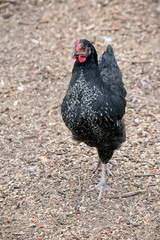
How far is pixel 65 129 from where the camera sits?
19.9 ft

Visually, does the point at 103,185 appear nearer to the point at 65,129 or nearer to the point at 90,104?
the point at 90,104

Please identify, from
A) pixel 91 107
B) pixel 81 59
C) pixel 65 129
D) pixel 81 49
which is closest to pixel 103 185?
pixel 91 107

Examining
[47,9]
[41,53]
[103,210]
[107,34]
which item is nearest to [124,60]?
[107,34]

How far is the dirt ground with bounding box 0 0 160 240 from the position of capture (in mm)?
4426

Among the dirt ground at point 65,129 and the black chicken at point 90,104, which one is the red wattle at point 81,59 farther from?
the dirt ground at point 65,129

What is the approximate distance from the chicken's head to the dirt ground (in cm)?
182

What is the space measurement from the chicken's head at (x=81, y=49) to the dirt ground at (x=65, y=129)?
1.82 meters

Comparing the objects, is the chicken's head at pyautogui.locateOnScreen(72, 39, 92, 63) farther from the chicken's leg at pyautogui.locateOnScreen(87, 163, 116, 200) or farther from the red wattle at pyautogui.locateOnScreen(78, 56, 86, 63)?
the chicken's leg at pyautogui.locateOnScreen(87, 163, 116, 200)

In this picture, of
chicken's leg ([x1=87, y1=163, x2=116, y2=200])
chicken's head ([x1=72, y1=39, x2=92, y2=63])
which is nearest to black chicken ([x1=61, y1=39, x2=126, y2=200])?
chicken's head ([x1=72, y1=39, x2=92, y2=63])

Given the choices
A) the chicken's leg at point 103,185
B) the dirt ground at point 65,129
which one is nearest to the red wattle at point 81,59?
the chicken's leg at point 103,185

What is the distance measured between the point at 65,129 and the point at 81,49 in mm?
2198

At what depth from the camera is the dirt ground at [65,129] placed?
4.43 metres

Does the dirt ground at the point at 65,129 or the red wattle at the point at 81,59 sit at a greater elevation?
the red wattle at the point at 81,59

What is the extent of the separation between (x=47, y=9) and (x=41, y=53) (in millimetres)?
1987
